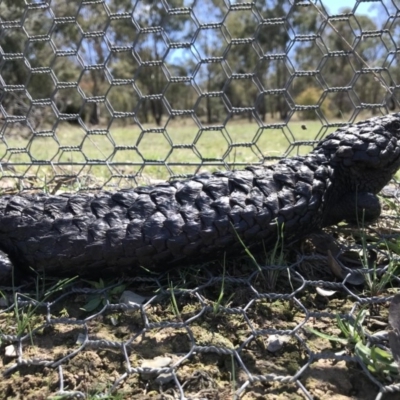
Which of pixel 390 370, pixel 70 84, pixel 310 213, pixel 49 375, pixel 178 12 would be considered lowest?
pixel 49 375

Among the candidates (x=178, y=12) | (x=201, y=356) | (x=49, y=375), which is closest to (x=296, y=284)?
(x=201, y=356)

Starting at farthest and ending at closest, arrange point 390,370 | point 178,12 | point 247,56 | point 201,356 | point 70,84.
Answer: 1. point 247,56
2. point 70,84
3. point 178,12
4. point 201,356
5. point 390,370

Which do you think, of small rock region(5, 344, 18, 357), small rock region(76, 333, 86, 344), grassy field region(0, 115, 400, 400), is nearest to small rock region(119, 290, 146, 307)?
grassy field region(0, 115, 400, 400)

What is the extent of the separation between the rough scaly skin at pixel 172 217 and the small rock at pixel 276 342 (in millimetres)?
258

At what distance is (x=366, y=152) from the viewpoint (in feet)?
3.98

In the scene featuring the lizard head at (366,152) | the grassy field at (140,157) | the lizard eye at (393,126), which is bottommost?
the grassy field at (140,157)

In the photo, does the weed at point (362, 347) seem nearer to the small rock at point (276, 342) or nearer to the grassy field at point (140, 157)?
the small rock at point (276, 342)

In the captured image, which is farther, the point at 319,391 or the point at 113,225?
the point at 113,225

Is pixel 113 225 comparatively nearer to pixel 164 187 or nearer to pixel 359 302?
pixel 164 187

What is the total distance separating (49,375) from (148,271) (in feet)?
1.03

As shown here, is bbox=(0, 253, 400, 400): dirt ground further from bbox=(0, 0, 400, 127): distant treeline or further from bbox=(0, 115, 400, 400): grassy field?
bbox=(0, 0, 400, 127): distant treeline

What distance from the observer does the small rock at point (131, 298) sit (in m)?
1.03

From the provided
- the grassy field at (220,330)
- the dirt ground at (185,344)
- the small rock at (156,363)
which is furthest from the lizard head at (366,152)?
the small rock at (156,363)

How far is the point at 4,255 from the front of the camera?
1.09 metres
